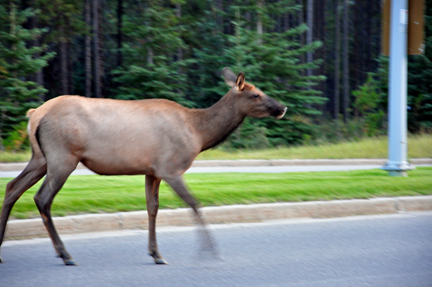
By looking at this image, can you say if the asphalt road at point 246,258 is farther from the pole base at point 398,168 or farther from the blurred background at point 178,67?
the blurred background at point 178,67

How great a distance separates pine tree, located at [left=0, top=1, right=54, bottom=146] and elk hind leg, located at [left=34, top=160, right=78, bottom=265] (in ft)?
45.1

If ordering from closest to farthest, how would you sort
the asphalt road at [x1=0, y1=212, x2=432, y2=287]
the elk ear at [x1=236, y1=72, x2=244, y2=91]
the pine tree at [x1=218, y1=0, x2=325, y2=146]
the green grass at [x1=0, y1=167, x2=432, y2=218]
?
the asphalt road at [x1=0, y1=212, x2=432, y2=287] < the elk ear at [x1=236, y1=72, x2=244, y2=91] < the green grass at [x1=0, y1=167, x2=432, y2=218] < the pine tree at [x1=218, y1=0, x2=325, y2=146]

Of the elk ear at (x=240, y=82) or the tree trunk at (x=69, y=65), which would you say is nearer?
the elk ear at (x=240, y=82)

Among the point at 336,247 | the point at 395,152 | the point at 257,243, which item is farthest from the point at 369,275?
the point at 395,152

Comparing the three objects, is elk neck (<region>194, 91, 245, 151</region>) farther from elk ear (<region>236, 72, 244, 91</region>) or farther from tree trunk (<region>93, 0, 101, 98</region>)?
tree trunk (<region>93, 0, 101, 98</region>)

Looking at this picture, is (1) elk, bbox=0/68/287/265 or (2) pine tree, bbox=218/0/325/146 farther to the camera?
(2) pine tree, bbox=218/0/325/146

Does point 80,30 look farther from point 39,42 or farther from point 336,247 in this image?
point 336,247

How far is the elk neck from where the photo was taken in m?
6.14

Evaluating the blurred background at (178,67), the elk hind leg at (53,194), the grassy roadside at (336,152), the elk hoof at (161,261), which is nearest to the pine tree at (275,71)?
the blurred background at (178,67)

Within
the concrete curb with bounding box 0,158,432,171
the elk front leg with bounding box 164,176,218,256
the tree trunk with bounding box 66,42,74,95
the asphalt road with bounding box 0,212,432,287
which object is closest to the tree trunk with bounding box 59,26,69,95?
the tree trunk with bounding box 66,42,74,95

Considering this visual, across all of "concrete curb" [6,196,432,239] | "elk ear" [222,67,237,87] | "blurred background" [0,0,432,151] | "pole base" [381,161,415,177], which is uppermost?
"blurred background" [0,0,432,151]

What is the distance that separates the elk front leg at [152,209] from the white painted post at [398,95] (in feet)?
23.8

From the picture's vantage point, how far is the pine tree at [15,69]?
730 inches

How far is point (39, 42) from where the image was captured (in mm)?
28031
